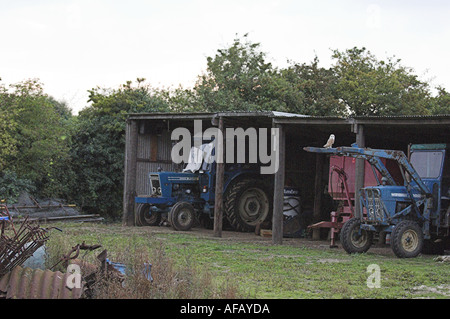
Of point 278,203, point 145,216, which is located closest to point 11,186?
point 145,216

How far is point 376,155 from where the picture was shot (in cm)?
1272

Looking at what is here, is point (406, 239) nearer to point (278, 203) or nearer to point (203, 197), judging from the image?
point (278, 203)

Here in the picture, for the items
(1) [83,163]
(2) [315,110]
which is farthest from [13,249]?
(2) [315,110]

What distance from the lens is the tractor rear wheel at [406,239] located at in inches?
496

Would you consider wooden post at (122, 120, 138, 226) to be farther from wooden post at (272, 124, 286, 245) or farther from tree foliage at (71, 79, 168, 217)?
wooden post at (272, 124, 286, 245)

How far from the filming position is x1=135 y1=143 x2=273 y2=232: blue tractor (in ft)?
61.6

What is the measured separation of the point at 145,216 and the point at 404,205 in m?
8.89

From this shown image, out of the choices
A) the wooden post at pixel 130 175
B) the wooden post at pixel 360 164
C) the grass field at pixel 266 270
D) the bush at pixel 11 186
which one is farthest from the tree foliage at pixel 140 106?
the wooden post at pixel 360 164

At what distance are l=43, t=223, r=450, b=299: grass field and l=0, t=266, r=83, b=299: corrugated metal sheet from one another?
0.77m

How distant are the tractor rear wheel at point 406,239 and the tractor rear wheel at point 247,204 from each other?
718cm

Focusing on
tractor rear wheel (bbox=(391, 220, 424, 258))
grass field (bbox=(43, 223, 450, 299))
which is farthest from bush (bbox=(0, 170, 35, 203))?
tractor rear wheel (bbox=(391, 220, 424, 258))

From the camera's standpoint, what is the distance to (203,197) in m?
19.2
